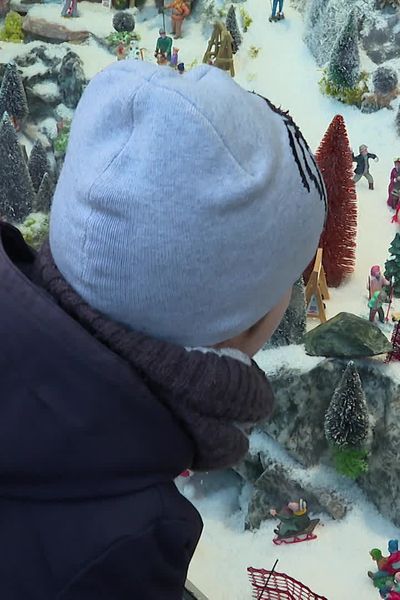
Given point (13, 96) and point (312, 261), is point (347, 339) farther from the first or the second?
point (13, 96)

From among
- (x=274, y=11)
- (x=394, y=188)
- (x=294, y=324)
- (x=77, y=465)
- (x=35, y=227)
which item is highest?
(x=77, y=465)

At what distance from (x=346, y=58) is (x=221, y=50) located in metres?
0.44

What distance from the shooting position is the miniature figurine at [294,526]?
1.95m

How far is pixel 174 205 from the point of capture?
2.05 ft

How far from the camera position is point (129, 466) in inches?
25.9

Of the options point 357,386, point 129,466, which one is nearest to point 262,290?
point 129,466

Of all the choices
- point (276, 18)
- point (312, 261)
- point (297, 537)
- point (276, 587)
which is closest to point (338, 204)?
point (312, 261)

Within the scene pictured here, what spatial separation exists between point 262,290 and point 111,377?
0.15 metres

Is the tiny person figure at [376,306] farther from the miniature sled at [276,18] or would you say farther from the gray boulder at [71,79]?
the gray boulder at [71,79]

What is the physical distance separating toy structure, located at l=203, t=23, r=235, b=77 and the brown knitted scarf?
2430 millimetres

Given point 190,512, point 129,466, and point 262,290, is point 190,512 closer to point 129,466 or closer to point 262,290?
point 129,466

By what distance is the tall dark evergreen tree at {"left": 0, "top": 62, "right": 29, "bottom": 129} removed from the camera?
3.05 meters

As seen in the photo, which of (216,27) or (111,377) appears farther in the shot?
(216,27)

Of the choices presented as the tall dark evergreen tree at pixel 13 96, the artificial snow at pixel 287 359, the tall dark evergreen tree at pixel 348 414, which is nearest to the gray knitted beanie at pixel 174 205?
the tall dark evergreen tree at pixel 348 414
